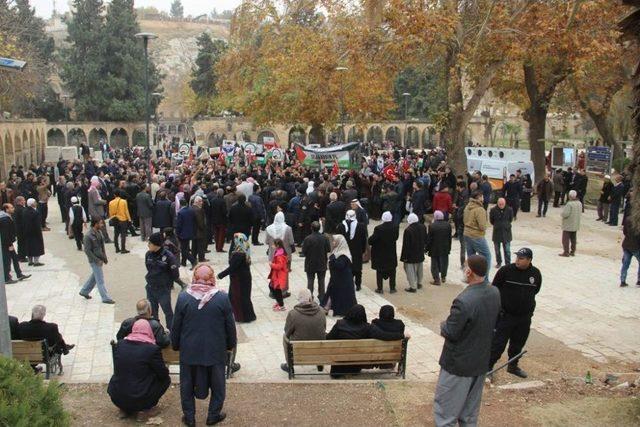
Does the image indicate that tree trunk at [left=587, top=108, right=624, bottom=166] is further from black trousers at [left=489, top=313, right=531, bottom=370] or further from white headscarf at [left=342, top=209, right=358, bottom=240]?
black trousers at [left=489, top=313, right=531, bottom=370]

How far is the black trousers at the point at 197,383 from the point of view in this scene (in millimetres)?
5988

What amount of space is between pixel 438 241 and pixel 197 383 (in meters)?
7.28

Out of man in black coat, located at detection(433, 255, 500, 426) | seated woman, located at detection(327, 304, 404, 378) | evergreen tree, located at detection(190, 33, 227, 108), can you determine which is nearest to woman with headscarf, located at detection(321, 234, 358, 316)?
seated woman, located at detection(327, 304, 404, 378)

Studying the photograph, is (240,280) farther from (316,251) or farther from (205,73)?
(205,73)

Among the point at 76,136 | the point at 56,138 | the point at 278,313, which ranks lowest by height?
the point at 278,313

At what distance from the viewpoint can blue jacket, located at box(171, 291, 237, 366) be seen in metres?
5.84

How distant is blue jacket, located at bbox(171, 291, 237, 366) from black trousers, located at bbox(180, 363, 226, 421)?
0.43 ft

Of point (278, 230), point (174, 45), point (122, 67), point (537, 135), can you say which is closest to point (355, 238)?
point (278, 230)

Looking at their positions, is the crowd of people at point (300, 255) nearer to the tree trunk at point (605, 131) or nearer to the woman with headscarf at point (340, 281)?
the woman with headscarf at point (340, 281)

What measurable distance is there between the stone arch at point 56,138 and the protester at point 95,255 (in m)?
47.7

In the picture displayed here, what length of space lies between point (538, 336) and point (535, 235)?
28.5ft

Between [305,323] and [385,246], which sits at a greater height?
[385,246]

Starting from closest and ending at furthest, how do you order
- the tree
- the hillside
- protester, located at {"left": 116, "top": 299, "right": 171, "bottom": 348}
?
protester, located at {"left": 116, "top": 299, "right": 171, "bottom": 348} < the hillside < the tree

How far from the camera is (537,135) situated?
26.2 m
